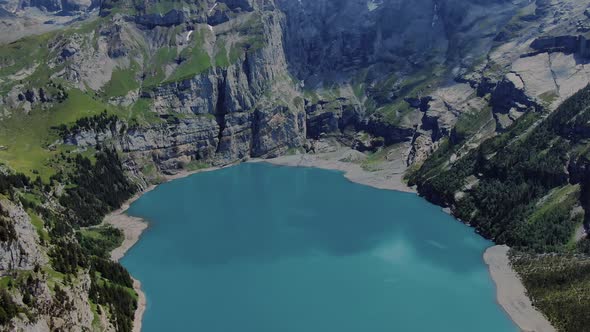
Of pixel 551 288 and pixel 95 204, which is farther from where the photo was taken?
pixel 95 204

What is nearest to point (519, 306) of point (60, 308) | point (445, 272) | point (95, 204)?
point (445, 272)

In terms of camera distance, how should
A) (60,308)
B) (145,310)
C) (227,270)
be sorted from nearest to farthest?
1. (60,308)
2. (145,310)
3. (227,270)

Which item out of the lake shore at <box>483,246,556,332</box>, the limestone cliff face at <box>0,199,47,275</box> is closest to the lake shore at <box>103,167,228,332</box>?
the limestone cliff face at <box>0,199,47,275</box>

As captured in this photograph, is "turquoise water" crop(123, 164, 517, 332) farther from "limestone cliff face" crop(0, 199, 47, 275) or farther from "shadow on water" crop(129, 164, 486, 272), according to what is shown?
"limestone cliff face" crop(0, 199, 47, 275)

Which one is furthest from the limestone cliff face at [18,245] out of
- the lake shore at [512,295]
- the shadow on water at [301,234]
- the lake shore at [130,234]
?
the lake shore at [512,295]

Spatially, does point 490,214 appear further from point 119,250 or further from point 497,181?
point 119,250

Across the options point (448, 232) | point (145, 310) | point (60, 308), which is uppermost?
point (60, 308)

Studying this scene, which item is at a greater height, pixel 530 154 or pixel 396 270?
pixel 530 154
